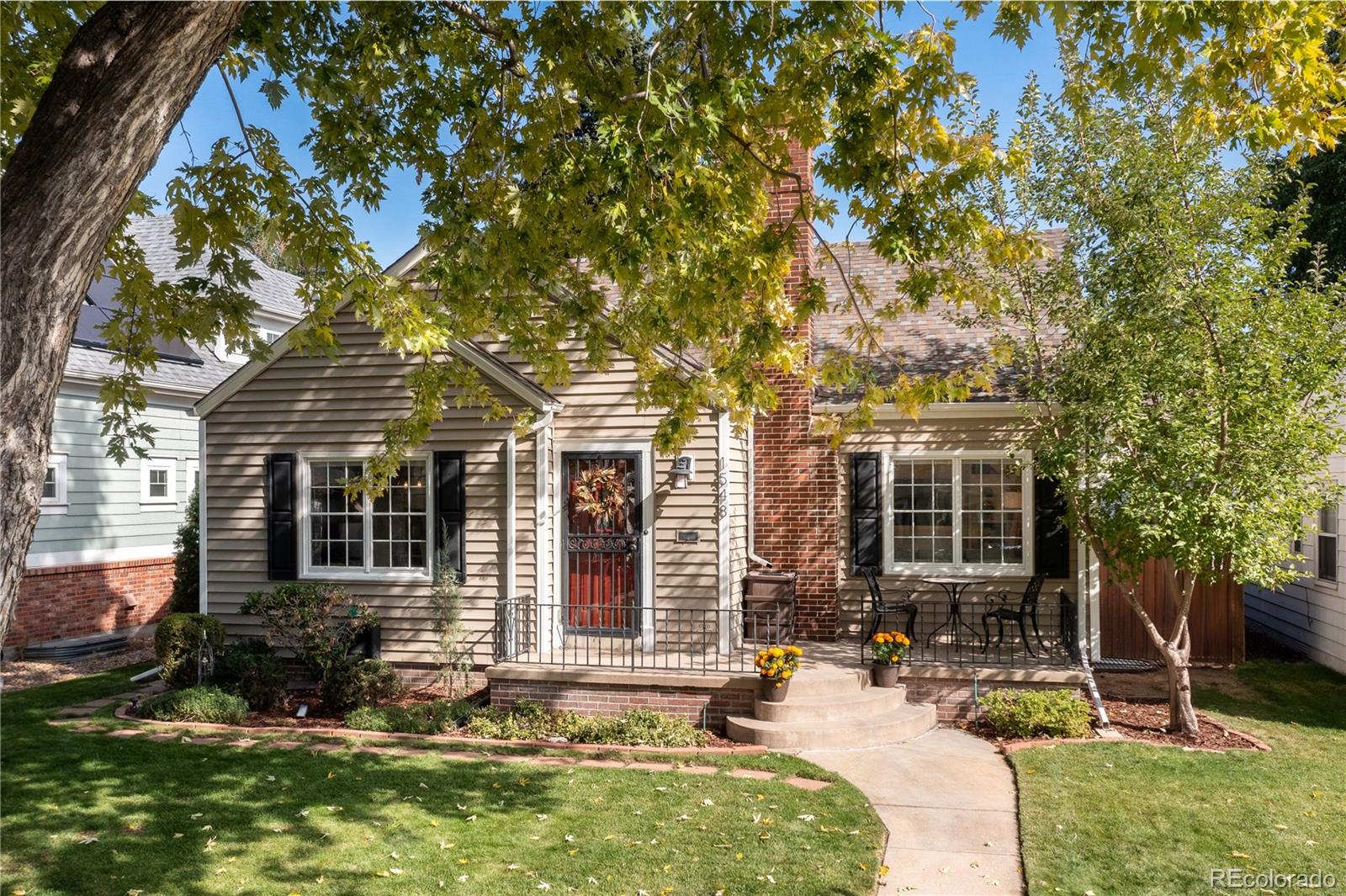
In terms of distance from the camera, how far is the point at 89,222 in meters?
3.19

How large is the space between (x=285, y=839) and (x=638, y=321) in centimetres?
473

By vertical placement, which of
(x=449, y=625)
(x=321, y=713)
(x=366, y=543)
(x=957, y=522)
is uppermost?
(x=957, y=522)

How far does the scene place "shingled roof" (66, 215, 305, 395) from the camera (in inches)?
594

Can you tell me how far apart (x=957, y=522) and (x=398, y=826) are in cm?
801

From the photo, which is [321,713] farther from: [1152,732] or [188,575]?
[1152,732]

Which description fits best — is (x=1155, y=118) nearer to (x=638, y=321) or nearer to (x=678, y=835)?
(x=638, y=321)

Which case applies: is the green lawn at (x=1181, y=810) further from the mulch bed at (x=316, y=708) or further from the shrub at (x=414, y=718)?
the mulch bed at (x=316, y=708)

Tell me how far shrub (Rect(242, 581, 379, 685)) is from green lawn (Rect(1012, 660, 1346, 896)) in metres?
7.30

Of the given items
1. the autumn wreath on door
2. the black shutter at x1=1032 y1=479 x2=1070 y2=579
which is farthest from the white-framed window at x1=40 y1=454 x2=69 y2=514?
the black shutter at x1=1032 y1=479 x2=1070 y2=579

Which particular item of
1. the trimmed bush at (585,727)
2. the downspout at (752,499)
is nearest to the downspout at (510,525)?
the trimmed bush at (585,727)

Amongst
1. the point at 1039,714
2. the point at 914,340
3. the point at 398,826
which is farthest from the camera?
the point at 914,340

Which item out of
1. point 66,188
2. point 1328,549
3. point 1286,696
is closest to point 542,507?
point 66,188

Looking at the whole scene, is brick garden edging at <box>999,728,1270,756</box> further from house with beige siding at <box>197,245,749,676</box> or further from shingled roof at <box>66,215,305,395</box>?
shingled roof at <box>66,215,305,395</box>

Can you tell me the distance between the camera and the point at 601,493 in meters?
11.2
